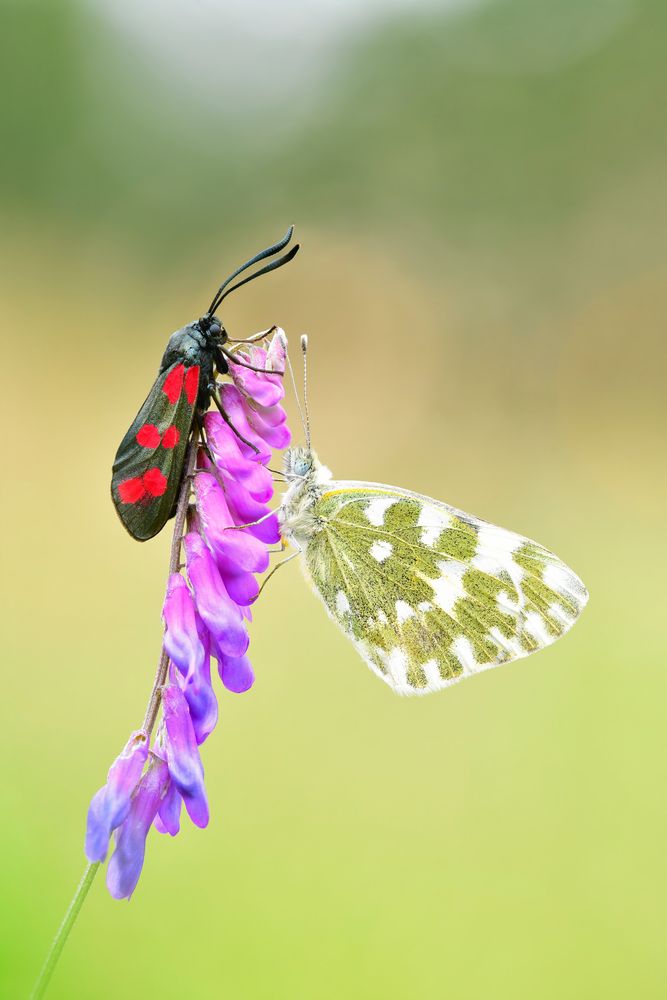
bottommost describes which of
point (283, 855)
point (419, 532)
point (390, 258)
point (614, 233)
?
point (283, 855)

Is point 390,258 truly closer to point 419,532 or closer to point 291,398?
point 291,398

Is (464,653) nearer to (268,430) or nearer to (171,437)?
(268,430)

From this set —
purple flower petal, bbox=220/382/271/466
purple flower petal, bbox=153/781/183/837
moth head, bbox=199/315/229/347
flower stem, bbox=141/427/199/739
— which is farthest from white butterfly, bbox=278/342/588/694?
purple flower petal, bbox=153/781/183/837


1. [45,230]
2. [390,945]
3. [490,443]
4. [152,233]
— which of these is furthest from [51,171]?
[390,945]

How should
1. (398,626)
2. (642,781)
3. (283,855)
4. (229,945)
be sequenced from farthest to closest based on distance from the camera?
(642,781) → (283,855) → (229,945) → (398,626)

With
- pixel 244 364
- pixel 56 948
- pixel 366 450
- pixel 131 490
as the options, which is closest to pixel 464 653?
pixel 244 364

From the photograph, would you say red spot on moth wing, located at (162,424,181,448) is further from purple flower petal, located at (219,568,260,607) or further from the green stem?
the green stem

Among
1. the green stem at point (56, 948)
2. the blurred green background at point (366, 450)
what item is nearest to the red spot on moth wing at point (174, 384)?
the green stem at point (56, 948)

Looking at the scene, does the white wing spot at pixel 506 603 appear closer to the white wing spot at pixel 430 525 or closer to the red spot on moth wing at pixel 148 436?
the white wing spot at pixel 430 525
